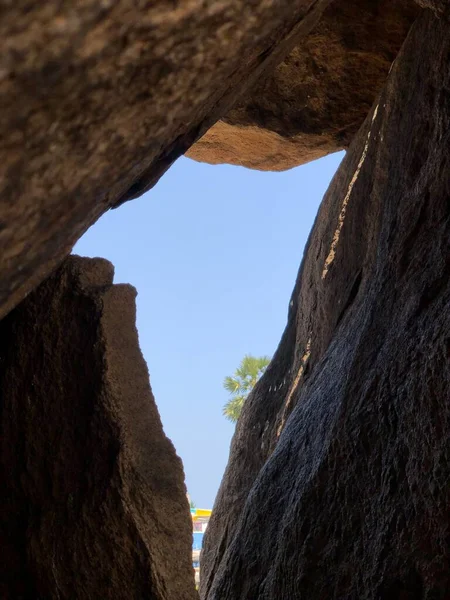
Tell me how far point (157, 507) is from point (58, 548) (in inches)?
19.6

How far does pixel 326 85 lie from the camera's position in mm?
5129

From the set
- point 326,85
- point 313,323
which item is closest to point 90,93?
point 326,85

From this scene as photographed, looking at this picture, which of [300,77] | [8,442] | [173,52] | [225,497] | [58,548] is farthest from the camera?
[225,497]

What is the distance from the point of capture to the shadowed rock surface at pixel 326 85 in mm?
4727

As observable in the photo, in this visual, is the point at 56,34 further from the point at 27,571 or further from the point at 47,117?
the point at 27,571

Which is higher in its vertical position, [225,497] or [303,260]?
[303,260]

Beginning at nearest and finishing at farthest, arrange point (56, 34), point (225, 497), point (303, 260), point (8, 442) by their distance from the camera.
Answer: point (56, 34) → point (8, 442) → point (225, 497) → point (303, 260)

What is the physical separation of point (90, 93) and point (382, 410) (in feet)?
6.95

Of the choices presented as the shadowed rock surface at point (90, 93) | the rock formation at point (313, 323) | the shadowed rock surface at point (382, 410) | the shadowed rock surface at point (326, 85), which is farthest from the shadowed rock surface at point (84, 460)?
the shadowed rock surface at point (90, 93)

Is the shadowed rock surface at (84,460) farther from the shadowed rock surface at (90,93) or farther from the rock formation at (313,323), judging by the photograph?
the shadowed rock surface at (90,93)

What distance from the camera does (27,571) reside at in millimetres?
3639

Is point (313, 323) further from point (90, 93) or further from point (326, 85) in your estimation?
point (90, 93)

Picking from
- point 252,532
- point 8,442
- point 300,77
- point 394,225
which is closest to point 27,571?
point 8,442

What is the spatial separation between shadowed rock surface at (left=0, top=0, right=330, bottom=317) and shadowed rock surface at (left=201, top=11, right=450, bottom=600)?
5.08ft
